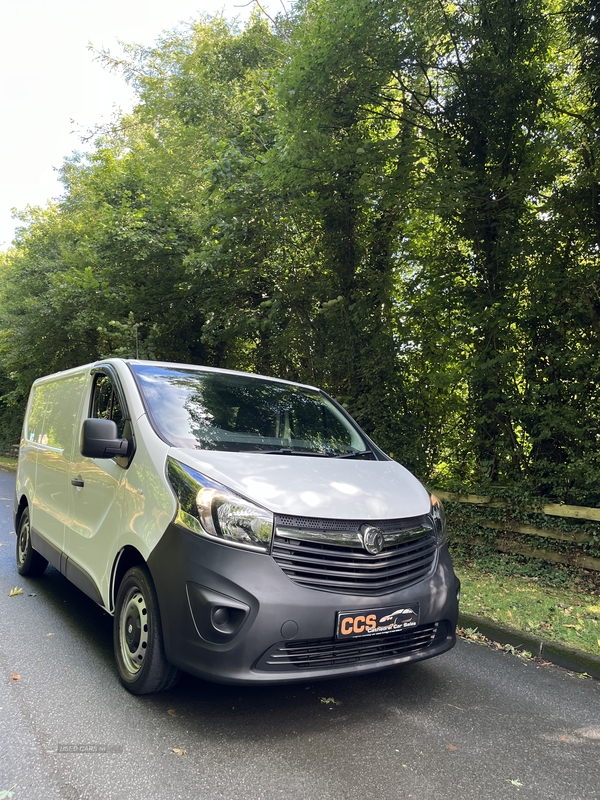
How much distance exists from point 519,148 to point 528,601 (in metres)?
5.11

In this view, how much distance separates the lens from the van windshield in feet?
11.5

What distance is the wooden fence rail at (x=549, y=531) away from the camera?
5.91 meters

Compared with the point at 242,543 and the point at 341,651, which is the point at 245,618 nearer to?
the point at 242,543

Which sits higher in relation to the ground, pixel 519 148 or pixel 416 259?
pixel 519 148

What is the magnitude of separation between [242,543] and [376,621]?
791mm

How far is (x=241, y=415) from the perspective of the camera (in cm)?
389

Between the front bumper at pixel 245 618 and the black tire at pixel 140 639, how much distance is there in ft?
0.45

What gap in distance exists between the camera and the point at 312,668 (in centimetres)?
273

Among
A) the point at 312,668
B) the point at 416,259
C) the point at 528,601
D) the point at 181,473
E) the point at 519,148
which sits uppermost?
the point at 519,148

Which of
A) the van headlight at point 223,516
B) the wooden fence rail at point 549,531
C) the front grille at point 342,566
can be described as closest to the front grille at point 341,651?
the front grille at point 342,566

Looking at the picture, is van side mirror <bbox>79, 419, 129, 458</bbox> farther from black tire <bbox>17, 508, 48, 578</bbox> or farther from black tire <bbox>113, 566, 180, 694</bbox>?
black tire <bbox>17, 508, 48, 578</bbox>

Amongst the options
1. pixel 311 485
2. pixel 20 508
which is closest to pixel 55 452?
pixel 20 508

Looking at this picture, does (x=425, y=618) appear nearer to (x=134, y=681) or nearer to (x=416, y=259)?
(x=134, y=681)

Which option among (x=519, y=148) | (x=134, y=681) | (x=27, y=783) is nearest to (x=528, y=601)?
(x=134, y=681)
